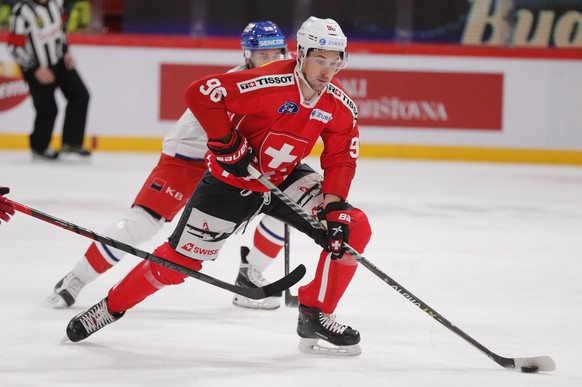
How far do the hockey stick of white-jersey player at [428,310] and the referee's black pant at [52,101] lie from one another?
17.2 feet

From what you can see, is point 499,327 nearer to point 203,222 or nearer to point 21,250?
point 203,222

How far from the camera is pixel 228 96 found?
10.2 feet

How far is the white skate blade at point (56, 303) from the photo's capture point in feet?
12.2

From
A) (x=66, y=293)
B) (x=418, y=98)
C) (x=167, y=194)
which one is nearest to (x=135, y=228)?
(x=167, y=194)

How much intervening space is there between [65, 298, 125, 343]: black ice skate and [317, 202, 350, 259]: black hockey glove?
2.30ft

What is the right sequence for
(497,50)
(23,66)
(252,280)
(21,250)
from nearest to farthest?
(252,280), (21,250), (23,66), (497,50)

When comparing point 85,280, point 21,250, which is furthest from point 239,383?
point 21,250

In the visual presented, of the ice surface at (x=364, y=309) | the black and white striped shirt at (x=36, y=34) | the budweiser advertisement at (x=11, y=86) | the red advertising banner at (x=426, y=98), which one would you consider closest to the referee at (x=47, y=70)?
the black and white striped shirt at (x=36, y=34)

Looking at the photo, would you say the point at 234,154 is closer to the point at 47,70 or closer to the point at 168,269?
the point at 168,269

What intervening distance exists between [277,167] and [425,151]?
5783 mm

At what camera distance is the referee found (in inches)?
314

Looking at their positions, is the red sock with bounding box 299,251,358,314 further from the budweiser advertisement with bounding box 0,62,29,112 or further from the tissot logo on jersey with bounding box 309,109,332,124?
the budweiser advertisement with bounding box 0,62,29,112

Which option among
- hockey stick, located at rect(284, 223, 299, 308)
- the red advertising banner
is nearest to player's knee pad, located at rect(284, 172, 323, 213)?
hockey stick, located at rect(284, 223, 299, 308)

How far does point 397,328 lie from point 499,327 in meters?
0.36
